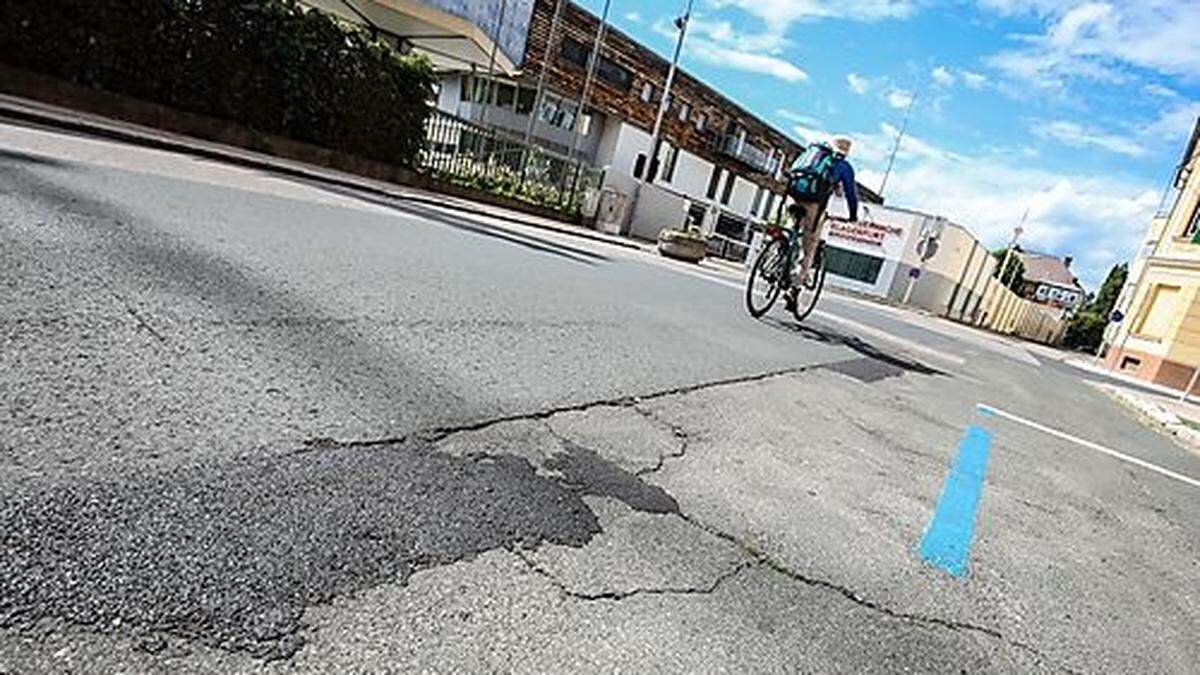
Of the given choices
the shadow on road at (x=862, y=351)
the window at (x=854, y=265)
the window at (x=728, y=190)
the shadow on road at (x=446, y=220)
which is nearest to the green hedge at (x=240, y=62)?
the shadow on road at (x=446, y=220)

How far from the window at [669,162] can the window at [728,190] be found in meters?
8.91

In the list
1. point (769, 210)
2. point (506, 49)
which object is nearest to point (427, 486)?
point (506, 49)

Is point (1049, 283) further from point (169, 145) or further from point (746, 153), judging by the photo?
point (169, 145)

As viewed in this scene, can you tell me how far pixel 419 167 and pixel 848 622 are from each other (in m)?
16.0

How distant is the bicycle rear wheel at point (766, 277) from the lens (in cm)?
774

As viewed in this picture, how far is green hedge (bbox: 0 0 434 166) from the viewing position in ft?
31.1

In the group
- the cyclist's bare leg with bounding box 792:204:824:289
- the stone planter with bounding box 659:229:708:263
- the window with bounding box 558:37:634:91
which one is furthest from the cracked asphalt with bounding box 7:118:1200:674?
the window with bounding box 558:37:634:91

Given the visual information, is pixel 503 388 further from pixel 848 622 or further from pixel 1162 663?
pixel 1162 663

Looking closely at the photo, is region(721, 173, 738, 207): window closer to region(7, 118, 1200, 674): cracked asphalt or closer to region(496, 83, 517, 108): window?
region(496, 83, 517, 108): window

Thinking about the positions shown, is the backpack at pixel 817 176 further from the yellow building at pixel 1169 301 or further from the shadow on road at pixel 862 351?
the yellow building at pixel 1169 301

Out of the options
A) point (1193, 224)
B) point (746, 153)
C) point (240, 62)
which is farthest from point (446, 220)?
point (746, 153)

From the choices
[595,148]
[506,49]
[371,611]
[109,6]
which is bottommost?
[371,611]

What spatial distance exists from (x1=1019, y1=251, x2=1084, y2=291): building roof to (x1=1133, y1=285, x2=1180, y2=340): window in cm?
8573

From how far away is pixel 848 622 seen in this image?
1930mm
